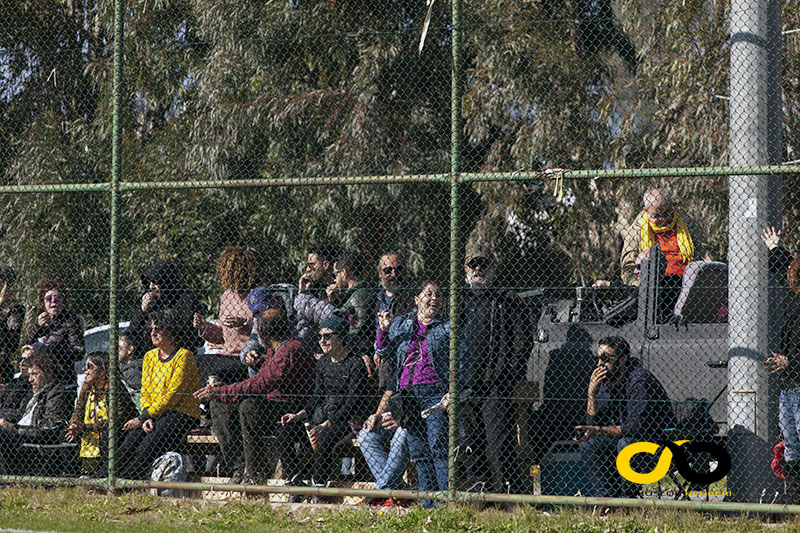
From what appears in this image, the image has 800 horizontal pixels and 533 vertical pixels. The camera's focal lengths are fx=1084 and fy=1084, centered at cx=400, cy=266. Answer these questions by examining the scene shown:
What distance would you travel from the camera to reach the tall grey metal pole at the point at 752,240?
618 cm

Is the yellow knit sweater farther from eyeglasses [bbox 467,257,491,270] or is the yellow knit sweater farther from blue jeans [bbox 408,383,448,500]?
eyeglasses [bbox 467,257,491,270]

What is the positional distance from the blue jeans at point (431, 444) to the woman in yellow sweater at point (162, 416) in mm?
1505

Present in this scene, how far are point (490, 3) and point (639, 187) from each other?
313cm

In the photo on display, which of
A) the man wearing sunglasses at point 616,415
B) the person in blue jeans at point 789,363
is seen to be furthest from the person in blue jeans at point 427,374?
the person in blue jeans at point 789,363

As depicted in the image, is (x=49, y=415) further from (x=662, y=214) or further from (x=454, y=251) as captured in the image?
(x=662, y=214)

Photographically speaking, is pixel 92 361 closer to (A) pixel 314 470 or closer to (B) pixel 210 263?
(A) pixel 314 470

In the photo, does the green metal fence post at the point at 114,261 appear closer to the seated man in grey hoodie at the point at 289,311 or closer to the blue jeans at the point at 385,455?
the seated man in grey hoodie at the point at 289,311

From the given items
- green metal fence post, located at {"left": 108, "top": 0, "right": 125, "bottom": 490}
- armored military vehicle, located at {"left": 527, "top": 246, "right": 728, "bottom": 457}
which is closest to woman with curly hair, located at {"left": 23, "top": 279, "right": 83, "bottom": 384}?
green metal fence post, located at {"left": 108, "top": 0, "right": 125, "bottom": 490}

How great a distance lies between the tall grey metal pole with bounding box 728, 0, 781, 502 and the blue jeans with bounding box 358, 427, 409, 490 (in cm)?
194

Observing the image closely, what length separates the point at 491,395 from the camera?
646cm

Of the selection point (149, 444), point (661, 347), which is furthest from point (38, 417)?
point (661, 347)

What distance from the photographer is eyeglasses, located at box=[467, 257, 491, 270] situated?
687 cm

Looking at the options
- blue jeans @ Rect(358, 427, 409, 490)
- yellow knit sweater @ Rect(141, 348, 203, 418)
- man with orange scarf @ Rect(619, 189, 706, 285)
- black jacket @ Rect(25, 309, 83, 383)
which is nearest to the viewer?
blue jeans @ Rect(358, 427, 409, 490)

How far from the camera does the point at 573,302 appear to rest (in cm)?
885
